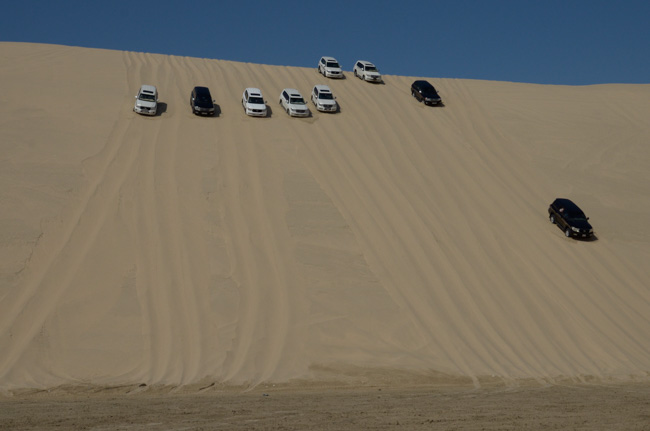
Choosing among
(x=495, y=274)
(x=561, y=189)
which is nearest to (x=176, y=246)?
(x=495, y=274)

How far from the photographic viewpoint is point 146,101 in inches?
1415

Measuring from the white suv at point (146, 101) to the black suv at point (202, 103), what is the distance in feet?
6.68

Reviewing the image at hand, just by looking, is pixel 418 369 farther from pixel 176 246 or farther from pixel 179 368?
pixel 176 246

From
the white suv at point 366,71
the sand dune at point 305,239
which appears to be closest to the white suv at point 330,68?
the white suv at point 366,71

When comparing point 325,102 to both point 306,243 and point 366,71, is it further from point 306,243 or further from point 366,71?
point 306,243

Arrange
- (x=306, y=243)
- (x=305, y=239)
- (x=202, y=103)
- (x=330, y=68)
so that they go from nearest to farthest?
(x=306, y=243) < (x=305, y=239) < (x=202, y=103) < (x=330, y=68)

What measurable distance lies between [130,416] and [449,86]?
38342mm

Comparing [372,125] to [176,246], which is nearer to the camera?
[176,246]

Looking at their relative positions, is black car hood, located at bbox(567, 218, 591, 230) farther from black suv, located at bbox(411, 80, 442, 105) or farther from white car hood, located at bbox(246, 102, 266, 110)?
white car hood, located at bbox(246, 102, 266, 110)

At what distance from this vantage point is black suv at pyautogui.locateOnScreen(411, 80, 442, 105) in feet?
137

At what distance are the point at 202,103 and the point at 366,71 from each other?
1429 cm

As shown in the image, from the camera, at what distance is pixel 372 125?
37.8 metres

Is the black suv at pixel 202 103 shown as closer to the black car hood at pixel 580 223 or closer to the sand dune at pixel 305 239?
the sand dune at pixel 305 239

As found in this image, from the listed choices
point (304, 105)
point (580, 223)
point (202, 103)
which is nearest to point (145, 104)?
point (202, 103)
